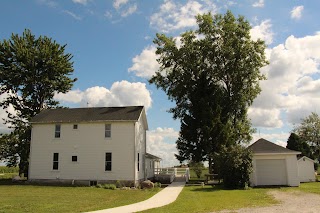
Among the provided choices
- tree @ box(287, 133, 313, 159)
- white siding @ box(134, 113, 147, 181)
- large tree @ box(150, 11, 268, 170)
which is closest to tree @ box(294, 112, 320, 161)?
tree @ box(287, 133, 313, 159)

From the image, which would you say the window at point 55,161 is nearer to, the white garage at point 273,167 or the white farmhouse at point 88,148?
the white farmhouse at point 88,148

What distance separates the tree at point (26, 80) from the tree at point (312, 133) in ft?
121

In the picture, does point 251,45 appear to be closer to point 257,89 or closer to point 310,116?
point 257,89

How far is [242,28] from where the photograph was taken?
3928 cm

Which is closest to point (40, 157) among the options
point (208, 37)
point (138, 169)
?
point (138, 169)

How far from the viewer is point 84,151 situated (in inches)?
1240

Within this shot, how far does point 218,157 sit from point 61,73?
26.0 meters

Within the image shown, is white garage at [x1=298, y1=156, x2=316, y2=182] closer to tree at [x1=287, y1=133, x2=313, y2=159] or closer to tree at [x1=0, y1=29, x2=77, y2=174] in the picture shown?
tree at [x1=287, y1=133, x2=313, y2=159]

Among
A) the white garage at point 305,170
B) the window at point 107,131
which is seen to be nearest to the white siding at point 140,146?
the window at point 107,131

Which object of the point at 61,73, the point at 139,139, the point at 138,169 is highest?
the point at 61,73

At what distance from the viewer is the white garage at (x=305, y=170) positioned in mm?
37188

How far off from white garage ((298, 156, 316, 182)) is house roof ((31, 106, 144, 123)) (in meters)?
19.8

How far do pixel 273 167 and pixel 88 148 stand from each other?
1766cm

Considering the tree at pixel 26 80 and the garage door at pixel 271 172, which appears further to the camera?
the tree at pixel 26 80
